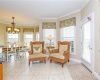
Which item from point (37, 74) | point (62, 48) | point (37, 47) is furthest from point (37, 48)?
point (37, 74)

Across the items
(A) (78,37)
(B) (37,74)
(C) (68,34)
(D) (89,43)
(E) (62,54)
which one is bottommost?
(B) (37,74)

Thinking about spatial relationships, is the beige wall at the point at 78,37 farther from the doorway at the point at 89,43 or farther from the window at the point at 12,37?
the window at the point at 12,37

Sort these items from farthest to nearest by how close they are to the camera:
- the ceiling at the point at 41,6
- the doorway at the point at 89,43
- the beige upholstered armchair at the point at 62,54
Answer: the beige upholstered armchair at the point at 62,54, the ceiling at the point at 41,6, the doorway at the point at 89,43

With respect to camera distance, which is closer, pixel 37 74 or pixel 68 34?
Result: pixel 37 74

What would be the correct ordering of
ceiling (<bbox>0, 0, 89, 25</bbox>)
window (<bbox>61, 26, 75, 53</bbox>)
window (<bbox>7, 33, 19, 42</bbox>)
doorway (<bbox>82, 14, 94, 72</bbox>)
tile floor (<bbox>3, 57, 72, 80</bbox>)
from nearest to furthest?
1. tile floor (<bbox>3, 57, 72, 80</bbox>)
2. doorway (<bbox>82, 14, 94, 72</bbox>)
3. ceiling (<bbox>0, 0, 89, 25</bbox>)
4. window (<bbox>61, 26, 75, 53</bbox>)
5. window (<bbox>7, 33, 19, 42</bbox>)

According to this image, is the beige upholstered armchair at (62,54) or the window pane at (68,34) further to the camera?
the window pane at (68,34)

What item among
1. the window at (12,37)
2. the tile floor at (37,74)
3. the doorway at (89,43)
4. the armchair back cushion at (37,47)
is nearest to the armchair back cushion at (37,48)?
the armchair back cushion at (37,47)

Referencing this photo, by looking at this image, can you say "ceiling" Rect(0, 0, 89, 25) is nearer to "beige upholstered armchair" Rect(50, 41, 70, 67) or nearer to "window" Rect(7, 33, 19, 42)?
"beige upholstered armchair" Rect(50, 41, 70, 67)

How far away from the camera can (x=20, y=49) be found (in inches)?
254

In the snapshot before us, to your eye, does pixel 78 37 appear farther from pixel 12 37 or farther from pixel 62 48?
pixel 12 37

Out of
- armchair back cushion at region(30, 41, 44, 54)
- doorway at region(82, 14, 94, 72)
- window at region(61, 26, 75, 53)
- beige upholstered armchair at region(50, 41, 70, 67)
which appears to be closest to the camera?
doorway at region(82, 14, 94, 72)

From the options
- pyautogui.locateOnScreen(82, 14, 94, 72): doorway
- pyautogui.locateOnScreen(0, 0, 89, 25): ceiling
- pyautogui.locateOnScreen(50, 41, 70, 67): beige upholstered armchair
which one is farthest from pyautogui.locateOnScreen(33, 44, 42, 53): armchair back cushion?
pyautogui.locateOnScreen(82, 14, 94, 72): doorway

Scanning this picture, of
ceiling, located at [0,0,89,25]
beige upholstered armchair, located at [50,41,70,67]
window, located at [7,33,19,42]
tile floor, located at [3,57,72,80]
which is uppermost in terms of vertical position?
ceiling, located at [0,0,89,25]

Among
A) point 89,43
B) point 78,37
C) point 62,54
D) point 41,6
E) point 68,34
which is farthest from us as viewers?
point 68,34
